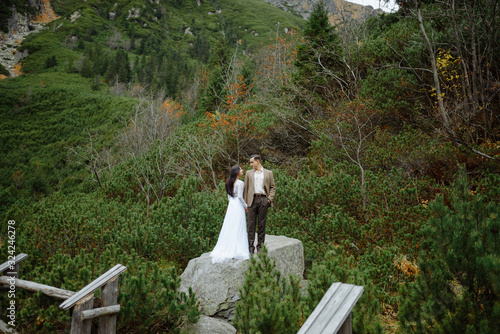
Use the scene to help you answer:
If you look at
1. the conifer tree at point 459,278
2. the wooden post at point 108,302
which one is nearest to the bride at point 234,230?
the wooden post at point 108,302

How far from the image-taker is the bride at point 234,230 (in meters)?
5.59

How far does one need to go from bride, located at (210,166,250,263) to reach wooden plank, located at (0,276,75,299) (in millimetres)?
2354

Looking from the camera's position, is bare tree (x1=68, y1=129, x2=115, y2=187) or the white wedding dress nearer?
the white wedding dress

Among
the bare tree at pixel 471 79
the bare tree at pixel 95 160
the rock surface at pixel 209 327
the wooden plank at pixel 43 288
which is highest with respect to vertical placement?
the bare tree at pixel 471 79

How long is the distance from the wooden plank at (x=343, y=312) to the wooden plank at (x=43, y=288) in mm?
3592

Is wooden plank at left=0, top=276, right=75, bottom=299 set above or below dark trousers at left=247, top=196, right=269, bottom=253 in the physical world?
below

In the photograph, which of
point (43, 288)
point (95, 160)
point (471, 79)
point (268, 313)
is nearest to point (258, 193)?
point (268, 313)

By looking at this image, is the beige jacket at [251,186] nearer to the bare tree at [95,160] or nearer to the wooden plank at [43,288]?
the wooden plank at [43,288]

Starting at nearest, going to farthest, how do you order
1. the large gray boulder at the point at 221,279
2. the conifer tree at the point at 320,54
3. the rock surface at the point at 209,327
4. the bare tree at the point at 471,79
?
the rock surface at the point at 209,327 < the large gray boulder at the point at 221,279 < the bare tree at the point at 471,79 < the conifer tree at the point at 320,54

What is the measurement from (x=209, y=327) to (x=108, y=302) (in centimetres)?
176

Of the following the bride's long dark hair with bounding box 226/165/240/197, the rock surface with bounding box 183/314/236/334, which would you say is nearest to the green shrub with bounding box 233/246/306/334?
the rock surface with bounding box 183/314/236/334

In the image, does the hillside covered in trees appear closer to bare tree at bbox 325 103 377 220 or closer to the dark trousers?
bare tree at bbox 325 103 377 220

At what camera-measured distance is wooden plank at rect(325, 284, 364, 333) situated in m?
1.59

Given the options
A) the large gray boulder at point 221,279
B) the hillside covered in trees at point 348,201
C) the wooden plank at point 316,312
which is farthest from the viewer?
→ the large gray boulder at point 221,279
